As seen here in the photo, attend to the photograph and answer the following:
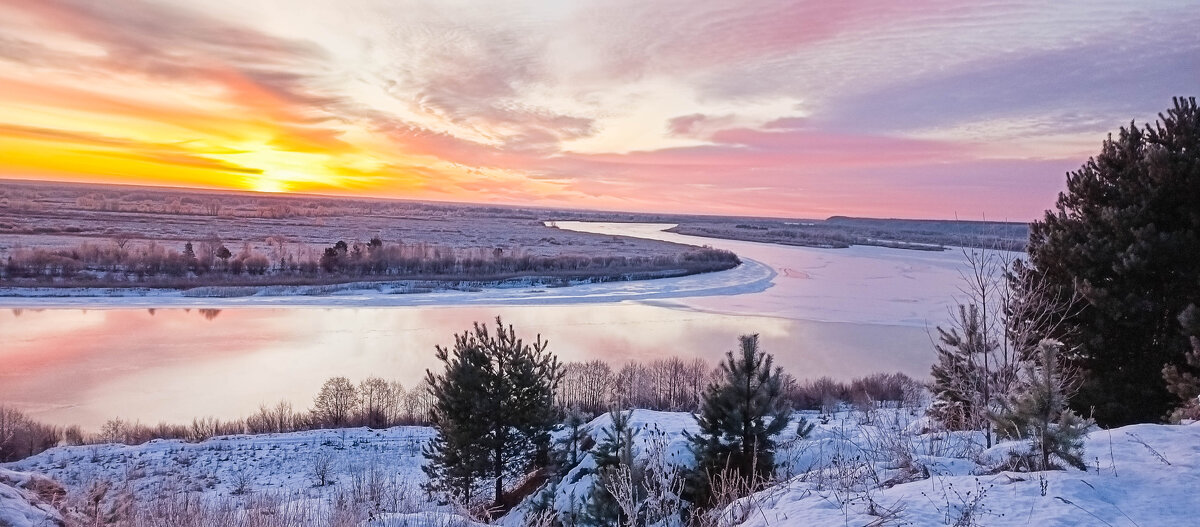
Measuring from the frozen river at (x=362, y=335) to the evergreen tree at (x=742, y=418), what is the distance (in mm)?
11750

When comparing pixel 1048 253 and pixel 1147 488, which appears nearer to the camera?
pixel 1147 488

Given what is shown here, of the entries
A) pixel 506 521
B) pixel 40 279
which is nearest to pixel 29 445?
pixel 506 521

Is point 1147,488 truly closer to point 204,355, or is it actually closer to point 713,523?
point 713,523

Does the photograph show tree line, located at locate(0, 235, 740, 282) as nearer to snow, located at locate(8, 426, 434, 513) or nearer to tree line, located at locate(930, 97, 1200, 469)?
snow, located at locate(8, 426, 434, 513)

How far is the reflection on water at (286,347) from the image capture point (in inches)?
827

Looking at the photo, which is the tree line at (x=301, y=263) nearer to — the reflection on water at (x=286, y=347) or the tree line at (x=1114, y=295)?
the reflection on water at (x=286, y=347)

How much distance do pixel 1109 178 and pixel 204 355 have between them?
30.2 m

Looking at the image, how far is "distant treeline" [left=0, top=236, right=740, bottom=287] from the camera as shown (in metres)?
42.7

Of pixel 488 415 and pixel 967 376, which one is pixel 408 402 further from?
pixel 967 376

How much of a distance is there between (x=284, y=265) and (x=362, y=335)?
23722mm

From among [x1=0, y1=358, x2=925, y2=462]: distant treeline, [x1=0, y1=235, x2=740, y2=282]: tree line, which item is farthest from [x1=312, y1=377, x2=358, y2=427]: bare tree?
[x1=0, y1=235, x2=740, y2=282]: tree line

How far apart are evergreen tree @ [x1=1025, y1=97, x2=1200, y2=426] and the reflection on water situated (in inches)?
569

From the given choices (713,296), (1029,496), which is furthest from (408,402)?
(713,296)

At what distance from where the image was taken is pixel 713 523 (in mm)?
4848
